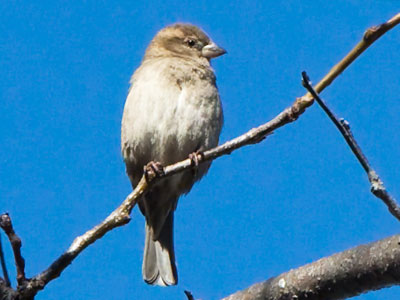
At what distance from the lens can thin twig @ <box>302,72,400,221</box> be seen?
2.21 m

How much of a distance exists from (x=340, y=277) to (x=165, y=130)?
2732mm

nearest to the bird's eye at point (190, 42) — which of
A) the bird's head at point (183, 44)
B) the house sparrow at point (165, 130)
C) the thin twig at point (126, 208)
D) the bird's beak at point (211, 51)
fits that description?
the bird's head at point (183, 44)

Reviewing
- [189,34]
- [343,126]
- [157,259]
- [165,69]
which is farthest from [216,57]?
[343,126]

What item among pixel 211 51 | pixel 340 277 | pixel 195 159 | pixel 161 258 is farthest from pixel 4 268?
pixel 211 51

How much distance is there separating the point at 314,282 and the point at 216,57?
12.8ft

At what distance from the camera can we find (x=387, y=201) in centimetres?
226

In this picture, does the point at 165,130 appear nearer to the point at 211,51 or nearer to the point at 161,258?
the point at 161,258

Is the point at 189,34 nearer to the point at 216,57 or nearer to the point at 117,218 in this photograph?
the point at 216,57

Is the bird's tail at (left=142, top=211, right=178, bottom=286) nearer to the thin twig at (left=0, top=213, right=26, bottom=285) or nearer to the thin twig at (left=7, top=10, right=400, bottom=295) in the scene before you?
the thin twig at (left=7, top=10, right=400, bottom=295)

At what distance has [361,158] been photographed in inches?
88.7

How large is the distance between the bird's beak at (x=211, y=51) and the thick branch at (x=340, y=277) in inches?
146

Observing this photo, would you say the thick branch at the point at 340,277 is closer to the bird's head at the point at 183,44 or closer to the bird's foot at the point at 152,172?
the bird's foot at the point at 152,172

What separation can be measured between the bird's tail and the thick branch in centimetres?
259

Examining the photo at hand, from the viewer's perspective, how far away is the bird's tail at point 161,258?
5355 millimetres
